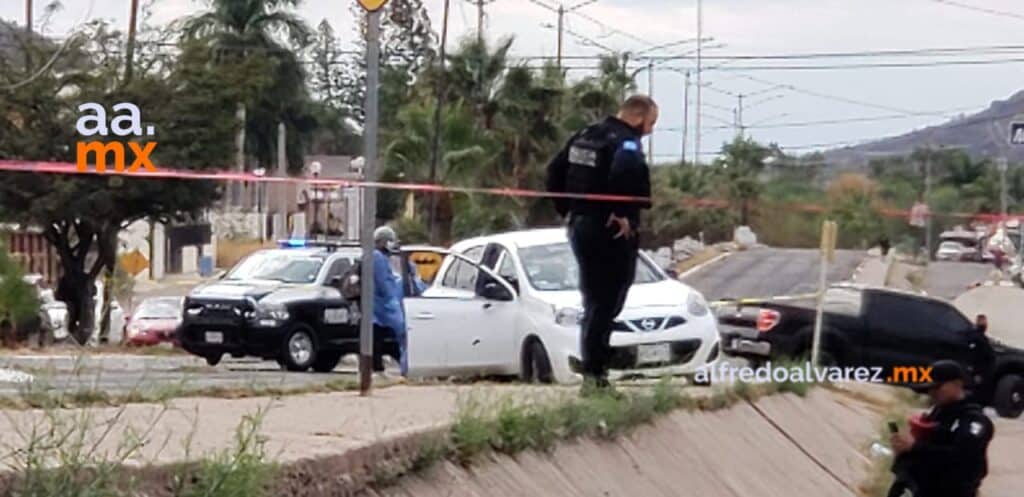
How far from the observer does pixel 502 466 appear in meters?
8.72

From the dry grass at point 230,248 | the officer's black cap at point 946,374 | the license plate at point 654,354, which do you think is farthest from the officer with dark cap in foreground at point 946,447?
the dry grass at point 230,248

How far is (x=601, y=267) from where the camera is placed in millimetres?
10406

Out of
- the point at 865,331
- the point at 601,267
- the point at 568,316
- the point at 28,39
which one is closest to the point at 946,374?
the point at 601,267

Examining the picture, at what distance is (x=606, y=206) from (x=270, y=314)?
12.5 metres

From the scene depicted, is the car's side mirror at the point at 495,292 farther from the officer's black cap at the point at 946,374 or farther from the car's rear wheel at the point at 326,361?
the car's rear wheel at the point at 326,361

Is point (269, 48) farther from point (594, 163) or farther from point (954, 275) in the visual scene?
point (594, 163)

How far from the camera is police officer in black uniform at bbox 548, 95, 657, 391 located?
10312 millimetres

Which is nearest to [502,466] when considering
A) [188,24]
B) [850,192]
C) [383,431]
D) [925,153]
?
[383,431]

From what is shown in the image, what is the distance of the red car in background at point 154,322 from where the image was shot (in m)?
30.5

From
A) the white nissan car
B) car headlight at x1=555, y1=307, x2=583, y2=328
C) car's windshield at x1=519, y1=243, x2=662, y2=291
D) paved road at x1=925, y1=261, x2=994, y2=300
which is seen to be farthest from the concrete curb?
car headlight at x1=555, y1=307, x2=583, y2=328

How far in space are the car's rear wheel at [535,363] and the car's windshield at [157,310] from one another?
17170 millimetres

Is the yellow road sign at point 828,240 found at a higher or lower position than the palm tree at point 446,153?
lower

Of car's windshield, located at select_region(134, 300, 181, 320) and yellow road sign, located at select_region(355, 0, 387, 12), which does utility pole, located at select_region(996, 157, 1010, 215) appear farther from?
yellow road sign, located at select_region(355, 0, 387, 12)

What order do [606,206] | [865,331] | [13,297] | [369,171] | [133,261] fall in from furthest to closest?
[133,261], [13,297], [865,331], [606,206], [369,171]
